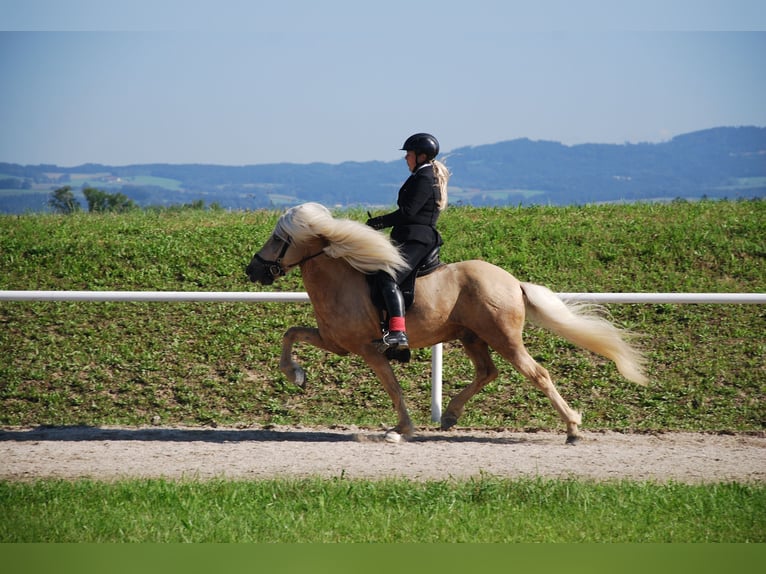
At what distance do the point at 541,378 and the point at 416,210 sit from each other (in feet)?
5.64

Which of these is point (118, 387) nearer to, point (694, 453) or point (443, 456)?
point (443, 456)

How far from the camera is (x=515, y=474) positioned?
6.65 m

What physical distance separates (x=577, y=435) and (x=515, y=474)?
4.67ft

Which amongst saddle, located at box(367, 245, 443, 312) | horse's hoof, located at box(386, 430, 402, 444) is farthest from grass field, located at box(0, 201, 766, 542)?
saddle, located at box(367, 245, 443, 312)

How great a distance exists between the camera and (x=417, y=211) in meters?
7.58

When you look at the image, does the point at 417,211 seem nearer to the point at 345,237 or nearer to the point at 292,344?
the point at 345,237

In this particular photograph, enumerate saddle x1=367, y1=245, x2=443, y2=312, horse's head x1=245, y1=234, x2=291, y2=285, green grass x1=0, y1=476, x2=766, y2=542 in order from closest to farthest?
green grass x1=0, y1=476, x2=766, y2=542 < saddle x1=367, y1=245, x2=443, y2=312 < horse's head x1=245, y1=234, x2=291, y2=285

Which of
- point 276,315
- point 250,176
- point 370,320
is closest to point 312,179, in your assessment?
point 250,176

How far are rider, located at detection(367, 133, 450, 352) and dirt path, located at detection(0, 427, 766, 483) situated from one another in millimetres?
985

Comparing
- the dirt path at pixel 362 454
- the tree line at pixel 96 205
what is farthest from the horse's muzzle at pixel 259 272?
the tree line at pixel 96 205

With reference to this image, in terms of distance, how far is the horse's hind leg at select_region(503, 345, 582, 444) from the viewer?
7.67 meters

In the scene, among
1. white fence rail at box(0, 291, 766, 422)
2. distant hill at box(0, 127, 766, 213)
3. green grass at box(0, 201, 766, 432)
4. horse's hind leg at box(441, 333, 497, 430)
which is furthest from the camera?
distant hill at box(0, 127, 766, 213)

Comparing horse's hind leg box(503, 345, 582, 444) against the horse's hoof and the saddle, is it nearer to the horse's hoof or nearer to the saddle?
the saddle

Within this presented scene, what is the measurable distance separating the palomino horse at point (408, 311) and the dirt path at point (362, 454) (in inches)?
20.3
